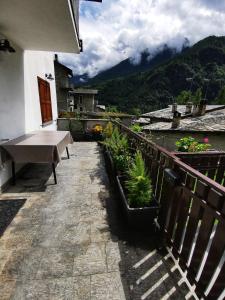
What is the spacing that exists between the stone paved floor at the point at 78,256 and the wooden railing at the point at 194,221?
0.78ft

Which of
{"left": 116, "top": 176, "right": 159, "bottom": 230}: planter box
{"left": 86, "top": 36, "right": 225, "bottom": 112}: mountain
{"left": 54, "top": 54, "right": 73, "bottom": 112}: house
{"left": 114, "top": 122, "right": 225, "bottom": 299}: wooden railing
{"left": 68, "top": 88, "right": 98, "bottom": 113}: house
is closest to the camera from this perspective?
{"left": 114, "top": 122, "right": 225, "bottom": 299}: wooden railing

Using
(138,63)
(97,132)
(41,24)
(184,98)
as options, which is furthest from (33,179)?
(138,63)

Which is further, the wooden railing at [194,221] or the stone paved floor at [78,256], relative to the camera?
the stone paved floor at [78,256]

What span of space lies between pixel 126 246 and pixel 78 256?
576 millimetres

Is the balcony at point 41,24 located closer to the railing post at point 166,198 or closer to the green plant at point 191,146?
the railing post at point 166,198

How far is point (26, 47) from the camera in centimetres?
476

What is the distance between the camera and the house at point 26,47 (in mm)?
2892

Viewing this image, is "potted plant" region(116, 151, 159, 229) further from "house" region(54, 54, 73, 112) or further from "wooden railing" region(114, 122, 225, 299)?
"house" region(54, 54, 73, 112)

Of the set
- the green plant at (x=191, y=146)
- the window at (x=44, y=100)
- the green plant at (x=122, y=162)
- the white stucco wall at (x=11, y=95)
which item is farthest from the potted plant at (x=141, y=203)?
the window at (x=44, y=100)

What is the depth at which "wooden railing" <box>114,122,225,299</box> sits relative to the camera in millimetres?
1443

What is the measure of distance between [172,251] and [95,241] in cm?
92

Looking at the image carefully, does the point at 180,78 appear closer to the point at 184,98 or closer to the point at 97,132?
the point at 184,98

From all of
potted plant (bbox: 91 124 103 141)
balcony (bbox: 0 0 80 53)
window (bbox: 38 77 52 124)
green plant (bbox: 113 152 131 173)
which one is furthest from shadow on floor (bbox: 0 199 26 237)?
potted plant (bbox: 91 124 103 141)

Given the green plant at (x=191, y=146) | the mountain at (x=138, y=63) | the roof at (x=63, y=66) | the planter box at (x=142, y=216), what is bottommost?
the planter box at (x=142, y=216)
